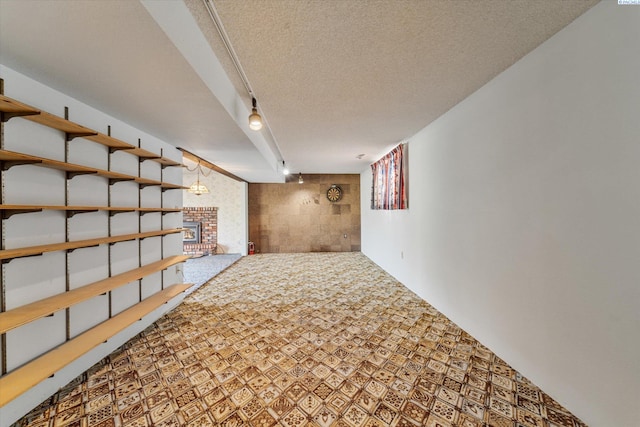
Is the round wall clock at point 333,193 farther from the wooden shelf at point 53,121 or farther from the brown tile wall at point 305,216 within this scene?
the wooden shelf at point 53,121

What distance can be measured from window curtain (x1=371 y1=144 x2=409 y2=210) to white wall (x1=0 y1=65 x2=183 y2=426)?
363 cm

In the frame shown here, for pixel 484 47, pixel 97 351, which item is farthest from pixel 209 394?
pixel 484 47

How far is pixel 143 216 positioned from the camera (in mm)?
2791

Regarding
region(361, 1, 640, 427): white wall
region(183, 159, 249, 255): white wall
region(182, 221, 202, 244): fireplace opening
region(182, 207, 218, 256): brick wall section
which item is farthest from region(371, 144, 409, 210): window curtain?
region(182, 221, 202, 244): fireplace opening

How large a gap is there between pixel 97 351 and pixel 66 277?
27.7 inches

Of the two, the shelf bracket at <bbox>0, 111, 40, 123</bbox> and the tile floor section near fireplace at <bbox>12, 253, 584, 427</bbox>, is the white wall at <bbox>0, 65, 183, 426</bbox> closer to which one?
the shelf bracket at <bbox>0, 111, 40, 123</bbox>

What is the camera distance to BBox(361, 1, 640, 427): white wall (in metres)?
1.23

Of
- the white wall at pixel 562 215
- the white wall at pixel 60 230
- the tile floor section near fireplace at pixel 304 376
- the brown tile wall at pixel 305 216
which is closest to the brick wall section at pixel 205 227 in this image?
the brown tile wall at pixel 305 216

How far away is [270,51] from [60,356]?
2580 mm

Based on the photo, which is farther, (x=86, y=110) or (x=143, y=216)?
(x=143, y=216)

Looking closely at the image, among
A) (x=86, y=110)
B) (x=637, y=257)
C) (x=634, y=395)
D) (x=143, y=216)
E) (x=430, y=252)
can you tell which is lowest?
(x=634, y=395)

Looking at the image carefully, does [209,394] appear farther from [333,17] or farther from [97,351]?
[333,17]

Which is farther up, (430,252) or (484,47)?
(484,47)

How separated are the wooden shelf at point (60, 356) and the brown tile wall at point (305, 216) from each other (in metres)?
4.94
